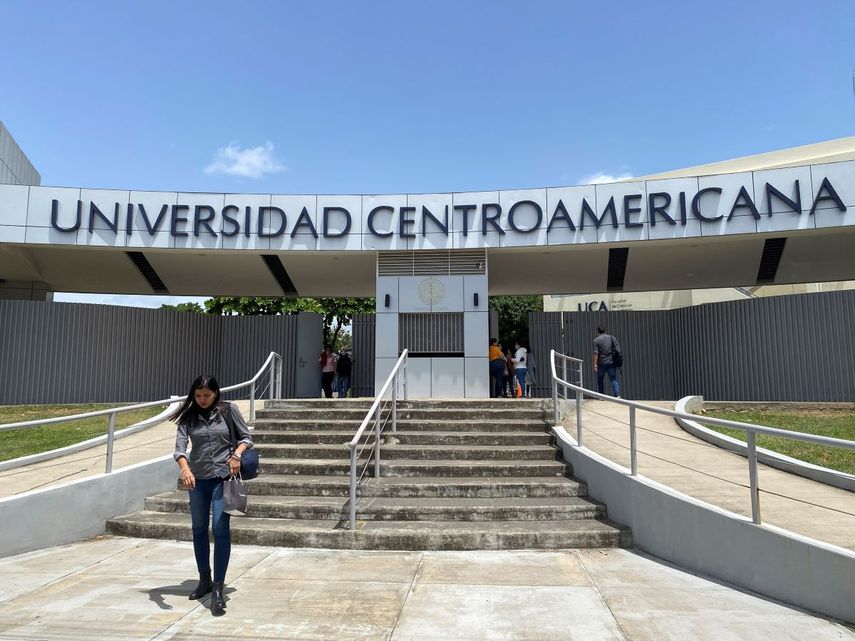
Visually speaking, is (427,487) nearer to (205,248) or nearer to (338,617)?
(338,617)

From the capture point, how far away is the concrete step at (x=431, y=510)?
6.16m

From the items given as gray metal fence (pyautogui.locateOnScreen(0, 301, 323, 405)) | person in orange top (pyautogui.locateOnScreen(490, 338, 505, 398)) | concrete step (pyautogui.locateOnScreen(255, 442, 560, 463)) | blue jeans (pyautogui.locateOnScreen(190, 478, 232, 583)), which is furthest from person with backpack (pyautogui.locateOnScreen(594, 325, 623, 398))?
blue jeans (pyautogui.locateOnScreen(190, 478, 232, 583))

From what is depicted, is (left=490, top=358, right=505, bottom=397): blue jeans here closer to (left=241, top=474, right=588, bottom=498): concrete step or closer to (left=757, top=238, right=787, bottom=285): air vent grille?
(left=241, top=474, right=588, bottom=498): concrete step

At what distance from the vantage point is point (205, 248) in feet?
41.8

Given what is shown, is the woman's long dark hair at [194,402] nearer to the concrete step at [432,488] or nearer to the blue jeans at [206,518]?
the blue jeans at [206,518]

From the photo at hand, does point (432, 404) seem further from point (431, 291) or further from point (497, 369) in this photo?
point (497, 369)

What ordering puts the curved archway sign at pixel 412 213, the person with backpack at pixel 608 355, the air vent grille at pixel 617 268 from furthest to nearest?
1. the air vent grille at pixel 617 268
2. the person with backpack at pixel 608 355
3. the curved archway sign at pixel 412 213

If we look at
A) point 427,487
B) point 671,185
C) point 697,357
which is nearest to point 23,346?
point 427,487

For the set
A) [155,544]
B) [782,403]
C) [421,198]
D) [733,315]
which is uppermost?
[421,198]

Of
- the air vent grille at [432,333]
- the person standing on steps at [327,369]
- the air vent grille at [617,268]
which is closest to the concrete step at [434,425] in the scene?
the air vent grille at [432,333]

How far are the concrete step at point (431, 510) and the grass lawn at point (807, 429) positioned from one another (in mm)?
2606

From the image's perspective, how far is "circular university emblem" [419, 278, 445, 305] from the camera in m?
12.5

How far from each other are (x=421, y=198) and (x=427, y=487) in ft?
24.6

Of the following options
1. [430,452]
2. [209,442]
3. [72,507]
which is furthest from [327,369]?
[209,442]
